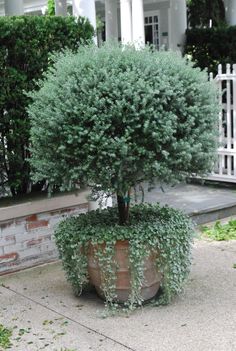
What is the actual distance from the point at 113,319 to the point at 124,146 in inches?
50.7

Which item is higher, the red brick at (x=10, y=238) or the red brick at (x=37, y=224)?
the red brick at (x=37, y=224)

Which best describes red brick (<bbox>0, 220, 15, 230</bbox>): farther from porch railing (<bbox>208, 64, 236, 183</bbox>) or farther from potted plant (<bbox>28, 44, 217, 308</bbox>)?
porch railing (<bbox>208, 64, 236, 183</bbox>)

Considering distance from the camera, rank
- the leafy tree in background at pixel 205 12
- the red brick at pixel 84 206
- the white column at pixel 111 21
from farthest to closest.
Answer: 1. the leafy tree in background at pixel 205 12
2. the white column at pixel 111 21
3. the red brick at pixel 84 206

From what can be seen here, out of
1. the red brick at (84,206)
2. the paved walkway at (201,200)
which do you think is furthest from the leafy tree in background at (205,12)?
the red brick at (84,206)

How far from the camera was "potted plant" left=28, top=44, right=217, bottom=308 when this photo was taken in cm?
390

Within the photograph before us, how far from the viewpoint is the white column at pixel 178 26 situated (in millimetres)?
11594

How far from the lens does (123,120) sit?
12.7 ft

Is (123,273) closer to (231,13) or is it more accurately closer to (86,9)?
(86,9)

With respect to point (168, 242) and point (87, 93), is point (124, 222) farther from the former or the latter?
point (87, 93)

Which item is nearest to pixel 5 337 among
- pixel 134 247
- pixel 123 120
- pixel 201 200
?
pixel 134 247

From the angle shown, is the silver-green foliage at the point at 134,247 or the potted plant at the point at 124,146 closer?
the potted plant at the point at 124,146

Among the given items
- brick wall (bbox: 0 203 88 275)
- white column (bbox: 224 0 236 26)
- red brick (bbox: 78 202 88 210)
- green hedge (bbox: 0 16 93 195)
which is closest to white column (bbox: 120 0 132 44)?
green hedge (bbox: 0 16 93 195)

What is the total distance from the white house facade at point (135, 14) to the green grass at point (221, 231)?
226cm

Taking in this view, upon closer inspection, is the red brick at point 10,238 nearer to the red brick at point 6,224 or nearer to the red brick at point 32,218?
the red brick at point 6,224
